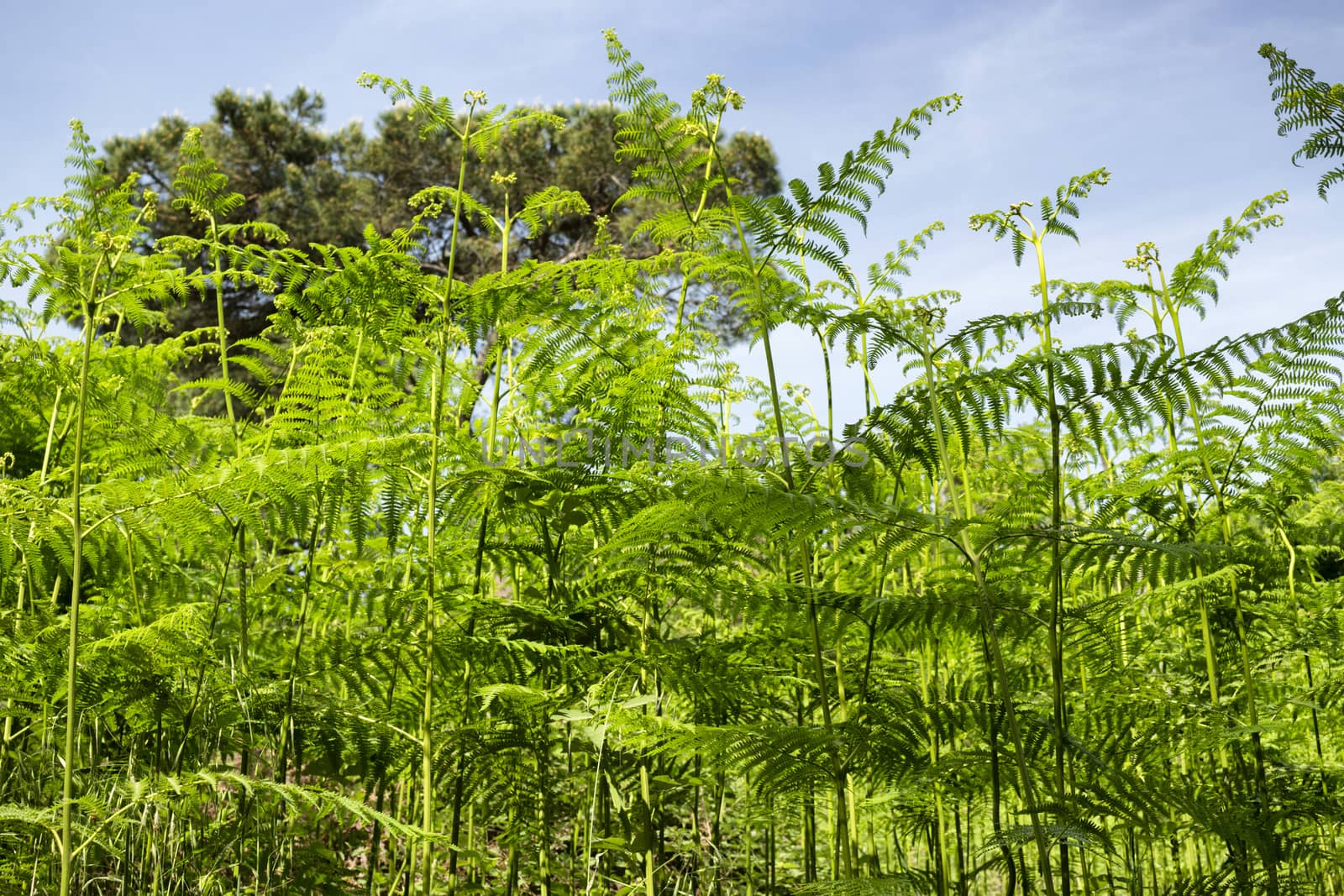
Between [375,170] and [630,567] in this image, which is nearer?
[630,567]

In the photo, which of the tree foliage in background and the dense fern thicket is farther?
the tree foliage in background

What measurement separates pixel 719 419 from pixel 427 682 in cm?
149

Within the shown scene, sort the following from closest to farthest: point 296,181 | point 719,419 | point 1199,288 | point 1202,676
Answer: point 1199,288 < point 1202,676 < point 719,419 < point 296,181

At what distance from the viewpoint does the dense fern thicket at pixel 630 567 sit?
61.2 inches

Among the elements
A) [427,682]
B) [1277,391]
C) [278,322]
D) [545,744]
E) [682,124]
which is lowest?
[545,744]

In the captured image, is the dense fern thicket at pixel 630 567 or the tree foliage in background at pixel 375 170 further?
the tree foliage in background at pixel 375 170

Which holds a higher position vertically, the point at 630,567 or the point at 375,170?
the point at 375,170

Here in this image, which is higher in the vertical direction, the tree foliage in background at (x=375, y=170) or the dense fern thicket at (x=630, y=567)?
the tree foliage in background at (x=375, y=170)

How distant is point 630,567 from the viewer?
6.00 ft

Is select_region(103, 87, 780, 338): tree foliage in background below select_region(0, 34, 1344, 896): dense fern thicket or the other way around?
the other way around

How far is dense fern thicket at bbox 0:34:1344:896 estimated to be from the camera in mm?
1556

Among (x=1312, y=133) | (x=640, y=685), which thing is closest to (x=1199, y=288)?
(x=1312, y=133)

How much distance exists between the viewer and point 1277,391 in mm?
1958

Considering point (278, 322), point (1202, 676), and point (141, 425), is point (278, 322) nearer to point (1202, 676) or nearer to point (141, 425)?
point (141, 425)
